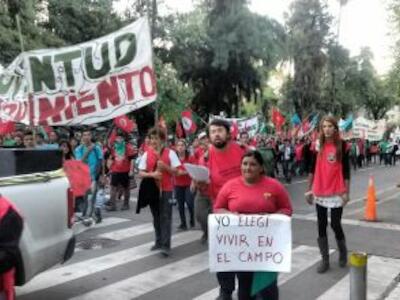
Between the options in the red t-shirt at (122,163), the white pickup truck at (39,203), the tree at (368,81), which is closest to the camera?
the white pickup truck at (39,203)

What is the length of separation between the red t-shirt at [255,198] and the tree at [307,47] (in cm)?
4215

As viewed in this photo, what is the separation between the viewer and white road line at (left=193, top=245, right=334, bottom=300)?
20.8 ft

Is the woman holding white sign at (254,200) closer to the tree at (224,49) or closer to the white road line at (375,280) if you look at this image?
the white road line at (375,280)

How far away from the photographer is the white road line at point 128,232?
9413 mm

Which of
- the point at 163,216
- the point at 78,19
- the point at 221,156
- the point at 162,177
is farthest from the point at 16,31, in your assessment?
the point at 221,156

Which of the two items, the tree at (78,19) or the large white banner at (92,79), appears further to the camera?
the tree at (78,19)

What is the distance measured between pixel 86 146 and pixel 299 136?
1678cm

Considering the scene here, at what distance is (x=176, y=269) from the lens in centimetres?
737

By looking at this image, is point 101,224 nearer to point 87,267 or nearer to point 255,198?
point 87,267

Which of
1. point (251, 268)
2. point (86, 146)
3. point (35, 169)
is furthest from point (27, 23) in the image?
point (251, 268)

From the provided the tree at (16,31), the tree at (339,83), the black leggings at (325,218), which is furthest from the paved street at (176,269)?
the tree at (339,83)

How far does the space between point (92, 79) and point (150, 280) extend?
8.75 feet

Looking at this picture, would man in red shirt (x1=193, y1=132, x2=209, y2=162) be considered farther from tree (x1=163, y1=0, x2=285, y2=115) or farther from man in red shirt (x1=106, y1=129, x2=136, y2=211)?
tree (x1=163, y1=0, x2=285, y2=115)

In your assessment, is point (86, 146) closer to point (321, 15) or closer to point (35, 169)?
point (35, 169)
